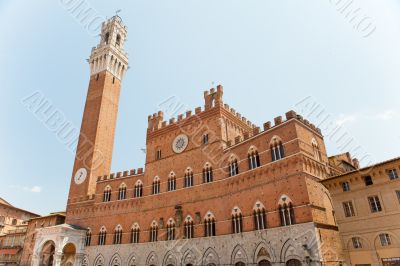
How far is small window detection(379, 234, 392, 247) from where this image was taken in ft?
55.7

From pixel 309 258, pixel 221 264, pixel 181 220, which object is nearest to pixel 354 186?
pixel 309 258

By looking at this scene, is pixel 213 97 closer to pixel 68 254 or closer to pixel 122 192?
pixel 122 192

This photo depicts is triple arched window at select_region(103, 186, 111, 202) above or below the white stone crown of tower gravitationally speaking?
below

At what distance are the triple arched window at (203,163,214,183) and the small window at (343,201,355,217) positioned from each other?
1085cm

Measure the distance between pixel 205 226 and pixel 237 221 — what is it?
3.38m

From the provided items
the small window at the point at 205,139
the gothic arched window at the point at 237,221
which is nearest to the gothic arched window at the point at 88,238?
the small window at the point at 205,139

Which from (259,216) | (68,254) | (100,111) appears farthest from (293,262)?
(100,111)

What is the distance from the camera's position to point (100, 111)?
130 feet

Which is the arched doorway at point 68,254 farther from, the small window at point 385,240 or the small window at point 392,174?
the small window at point 392,174

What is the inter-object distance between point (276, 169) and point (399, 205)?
7671 mm

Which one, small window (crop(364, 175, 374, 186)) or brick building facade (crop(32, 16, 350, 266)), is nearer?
small window (crop(364, 175, 374, 186))

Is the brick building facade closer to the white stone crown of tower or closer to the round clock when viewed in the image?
the round clock

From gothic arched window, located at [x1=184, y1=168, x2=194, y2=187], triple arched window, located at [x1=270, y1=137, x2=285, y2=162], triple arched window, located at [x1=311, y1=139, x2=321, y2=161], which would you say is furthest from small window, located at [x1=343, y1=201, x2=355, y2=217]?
gothic arched window, located at [x1=184, y1=168, x2=194, y2=187]

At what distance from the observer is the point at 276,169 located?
21.2 m
